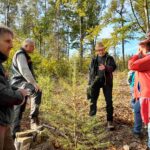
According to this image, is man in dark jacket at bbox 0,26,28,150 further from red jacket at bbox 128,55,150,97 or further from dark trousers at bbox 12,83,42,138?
dark trousers at bbox 12,83,42,138

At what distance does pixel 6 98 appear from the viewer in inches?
130

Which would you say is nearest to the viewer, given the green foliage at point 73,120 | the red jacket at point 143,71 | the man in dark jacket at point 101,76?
the red jacket at point 143,71

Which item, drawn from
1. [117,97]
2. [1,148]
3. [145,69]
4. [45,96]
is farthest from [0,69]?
[117,97]

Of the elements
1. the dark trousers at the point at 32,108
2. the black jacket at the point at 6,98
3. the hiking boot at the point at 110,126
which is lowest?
the hiking boot at the point at 110,126

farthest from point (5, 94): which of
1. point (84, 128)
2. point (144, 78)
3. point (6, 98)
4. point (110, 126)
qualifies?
point (110, 126)

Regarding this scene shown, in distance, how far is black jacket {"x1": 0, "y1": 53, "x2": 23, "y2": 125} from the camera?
329 cm

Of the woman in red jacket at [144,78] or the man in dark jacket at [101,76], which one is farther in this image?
the man in dark jacket at [101,76]

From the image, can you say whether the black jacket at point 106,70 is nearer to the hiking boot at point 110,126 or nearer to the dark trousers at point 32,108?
the hiking boot at point 110,126

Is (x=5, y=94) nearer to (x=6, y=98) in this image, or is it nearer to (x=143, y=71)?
(x=6, y=98)

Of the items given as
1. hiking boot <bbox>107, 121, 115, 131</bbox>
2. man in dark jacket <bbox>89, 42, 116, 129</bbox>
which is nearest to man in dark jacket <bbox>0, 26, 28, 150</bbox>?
man in dark jacket <bbox>89, 42, 116, 129</bbox>

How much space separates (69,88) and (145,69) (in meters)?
1.46

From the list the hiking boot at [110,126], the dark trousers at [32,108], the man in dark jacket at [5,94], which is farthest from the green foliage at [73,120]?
the man in dark jacket at [5,94]

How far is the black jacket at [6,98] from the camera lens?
3.29 m

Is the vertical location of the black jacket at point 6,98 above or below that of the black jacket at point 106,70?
below
